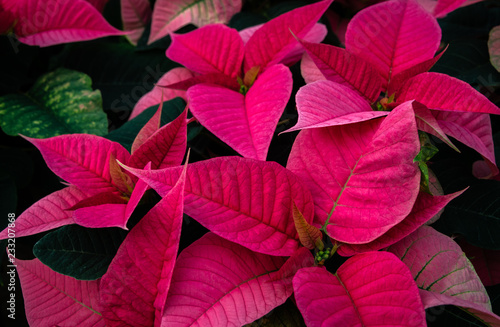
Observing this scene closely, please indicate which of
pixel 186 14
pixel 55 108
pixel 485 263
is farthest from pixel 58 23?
pixel 485 263

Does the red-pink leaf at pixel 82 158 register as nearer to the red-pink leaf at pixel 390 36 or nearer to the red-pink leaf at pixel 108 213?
the red-pink leaf at pixel 108 213

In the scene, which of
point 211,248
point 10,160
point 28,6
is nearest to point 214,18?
point 28,6

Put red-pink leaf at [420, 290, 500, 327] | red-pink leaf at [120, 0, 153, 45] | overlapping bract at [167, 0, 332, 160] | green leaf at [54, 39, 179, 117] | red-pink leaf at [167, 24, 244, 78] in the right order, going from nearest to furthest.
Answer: red-pink leaf at [420, 290, 500, 327] < overlapping bract at [167, 0, 332, 160] < red-pink leaf at [167, 24, 244, 78] < green leaf at [54, 39, 179, 117] < red-pink leaf at [120, 0, 153, 45]

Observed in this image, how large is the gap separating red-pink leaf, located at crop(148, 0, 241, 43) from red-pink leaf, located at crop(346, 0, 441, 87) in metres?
0.35

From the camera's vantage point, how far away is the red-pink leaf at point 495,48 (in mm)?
543

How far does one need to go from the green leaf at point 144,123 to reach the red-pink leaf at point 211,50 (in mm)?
54

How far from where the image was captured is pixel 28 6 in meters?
0.62

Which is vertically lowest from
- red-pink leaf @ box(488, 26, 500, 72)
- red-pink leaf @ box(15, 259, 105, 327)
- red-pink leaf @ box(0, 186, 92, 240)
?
red-pink leaf @ box(15, 259, 105, 327)

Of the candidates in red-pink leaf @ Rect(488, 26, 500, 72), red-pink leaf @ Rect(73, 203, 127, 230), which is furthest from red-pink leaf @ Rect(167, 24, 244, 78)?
red-pink leaf @ Rect(488, 26, 500, 72)

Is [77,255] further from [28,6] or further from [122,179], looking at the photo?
[28,6]

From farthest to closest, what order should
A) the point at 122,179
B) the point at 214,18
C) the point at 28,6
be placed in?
the point at 214,18 < the point at 28,6 < the point at 122,179

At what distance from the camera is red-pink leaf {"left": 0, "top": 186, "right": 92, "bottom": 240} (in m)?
0.40

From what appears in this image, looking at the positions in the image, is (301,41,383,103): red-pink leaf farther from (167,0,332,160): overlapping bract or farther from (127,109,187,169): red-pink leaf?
(127,109,187,169): red-pink leaf

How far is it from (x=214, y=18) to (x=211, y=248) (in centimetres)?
52
